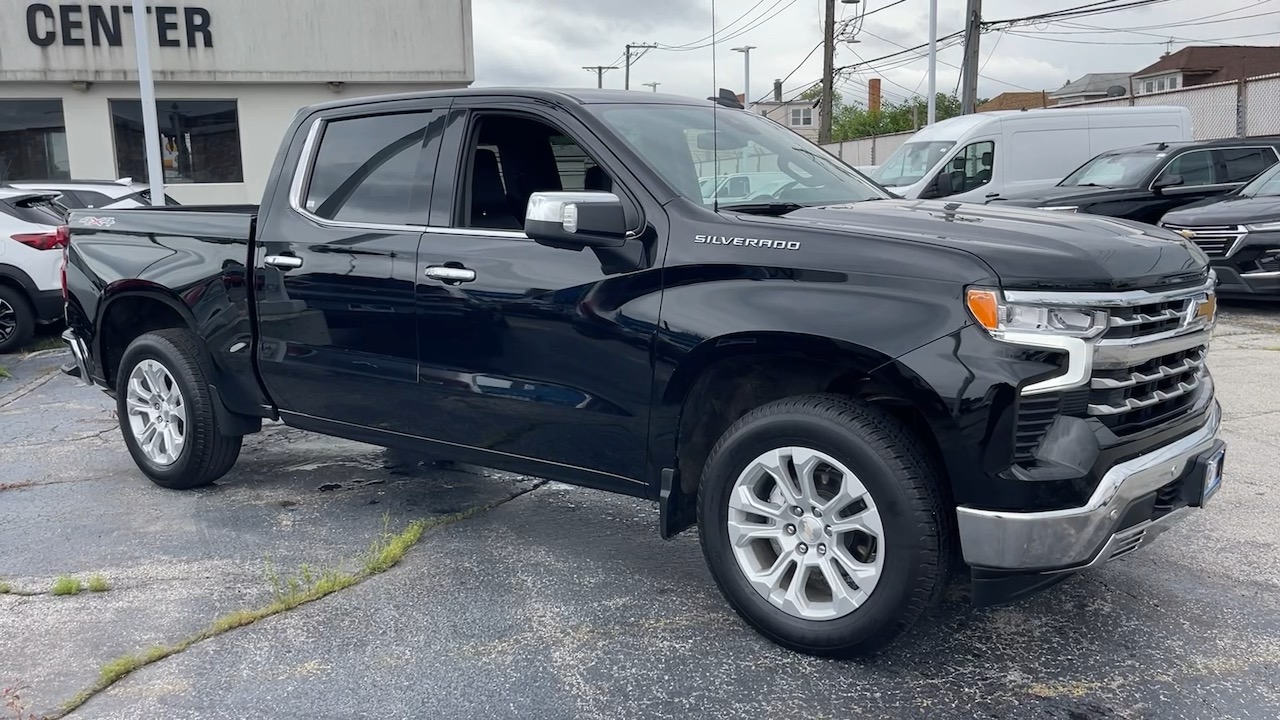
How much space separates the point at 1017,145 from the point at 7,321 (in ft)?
42.4

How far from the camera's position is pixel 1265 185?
1135cm

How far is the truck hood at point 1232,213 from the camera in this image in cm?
1035

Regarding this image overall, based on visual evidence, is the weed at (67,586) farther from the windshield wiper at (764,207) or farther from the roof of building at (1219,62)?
the roof of building at (1219,62)

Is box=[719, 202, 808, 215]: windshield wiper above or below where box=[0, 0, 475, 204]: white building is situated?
below

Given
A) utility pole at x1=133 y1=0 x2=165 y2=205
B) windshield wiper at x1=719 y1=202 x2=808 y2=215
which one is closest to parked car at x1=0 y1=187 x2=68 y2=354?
utility pole at x1=133 y1=0 x2=165 y2=205

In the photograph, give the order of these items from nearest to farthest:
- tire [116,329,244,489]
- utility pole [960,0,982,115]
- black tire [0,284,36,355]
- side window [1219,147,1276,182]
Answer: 1. tire [116,329,244,489]
2. black tire [0,284,36,355]
3. side window [1219,147,1276,182]
4. utility pole [960,0,982,115]

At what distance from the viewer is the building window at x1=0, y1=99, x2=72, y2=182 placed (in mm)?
20484

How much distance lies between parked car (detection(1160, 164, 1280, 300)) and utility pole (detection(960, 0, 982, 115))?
14964 mm

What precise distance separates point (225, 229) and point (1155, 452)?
A: 158 inches

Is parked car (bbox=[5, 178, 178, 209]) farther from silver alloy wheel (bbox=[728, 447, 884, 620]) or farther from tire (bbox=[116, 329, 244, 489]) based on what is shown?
silver alloy wheel (bbox=[728, 447, 884, 620])

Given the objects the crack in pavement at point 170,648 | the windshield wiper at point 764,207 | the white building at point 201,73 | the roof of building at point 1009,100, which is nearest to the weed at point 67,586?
the crack in pavement at point 170,648

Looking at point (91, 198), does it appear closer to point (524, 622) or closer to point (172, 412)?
point (172, 412)

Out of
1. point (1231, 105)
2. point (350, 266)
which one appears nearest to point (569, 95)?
point (350, 266)

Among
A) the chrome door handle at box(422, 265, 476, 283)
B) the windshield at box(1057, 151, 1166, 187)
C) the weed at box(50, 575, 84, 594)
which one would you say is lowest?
the weed at box(50, 575, 84, 594)
